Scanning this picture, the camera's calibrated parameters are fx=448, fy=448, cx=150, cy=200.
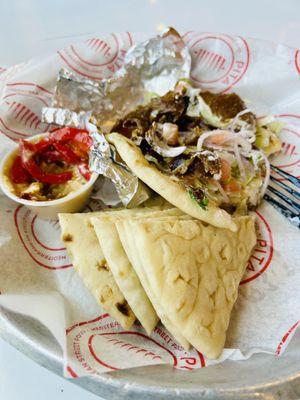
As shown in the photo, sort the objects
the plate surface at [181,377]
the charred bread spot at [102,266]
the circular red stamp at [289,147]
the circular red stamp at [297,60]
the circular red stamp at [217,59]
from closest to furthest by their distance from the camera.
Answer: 1. the plate surface at [181,377]
2. the charred bread spot at [102,266]
3. the circular red stamp at [289,147]
4. the circular red stamp at [297,60]
5. the circular red stamp at [217,59]

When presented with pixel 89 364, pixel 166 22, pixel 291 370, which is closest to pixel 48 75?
pixel 166 22

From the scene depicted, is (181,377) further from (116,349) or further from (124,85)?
(124,85)

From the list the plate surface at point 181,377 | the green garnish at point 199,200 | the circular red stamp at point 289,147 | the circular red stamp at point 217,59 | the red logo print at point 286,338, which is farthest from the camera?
the circular red stamp at point 217,59

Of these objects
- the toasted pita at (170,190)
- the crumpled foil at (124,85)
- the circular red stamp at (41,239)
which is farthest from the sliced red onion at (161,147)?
the circular red stamp at (41,239)

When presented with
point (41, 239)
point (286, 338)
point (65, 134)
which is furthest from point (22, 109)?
point (286, 338)

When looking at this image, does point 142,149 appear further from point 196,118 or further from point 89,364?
point 89,364

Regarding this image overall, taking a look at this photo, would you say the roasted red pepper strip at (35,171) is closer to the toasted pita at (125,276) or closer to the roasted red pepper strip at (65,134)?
A: the roasted red pepper strip at (65,134)

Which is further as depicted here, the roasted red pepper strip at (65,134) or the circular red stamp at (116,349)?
the roasted red pepper strip at (65,134)
